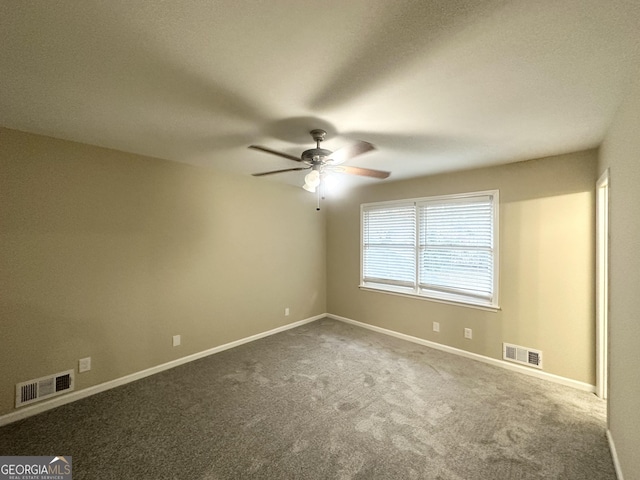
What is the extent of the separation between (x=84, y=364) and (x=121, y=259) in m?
Result: 1.03

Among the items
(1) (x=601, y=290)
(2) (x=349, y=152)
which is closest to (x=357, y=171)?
(2) (x=349, y=152)

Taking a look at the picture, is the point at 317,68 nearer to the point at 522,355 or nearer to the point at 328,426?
the point at 328,426

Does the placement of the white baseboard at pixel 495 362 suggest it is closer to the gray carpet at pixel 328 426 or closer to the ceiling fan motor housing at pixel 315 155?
the gray carpet at pixel 328 426

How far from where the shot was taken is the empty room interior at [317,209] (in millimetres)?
1226

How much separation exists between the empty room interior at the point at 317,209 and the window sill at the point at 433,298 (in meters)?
0.03

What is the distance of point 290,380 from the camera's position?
2.79m

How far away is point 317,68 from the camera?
1394 millimetres

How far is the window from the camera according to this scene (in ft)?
10.8

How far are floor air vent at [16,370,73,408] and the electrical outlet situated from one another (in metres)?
0.07

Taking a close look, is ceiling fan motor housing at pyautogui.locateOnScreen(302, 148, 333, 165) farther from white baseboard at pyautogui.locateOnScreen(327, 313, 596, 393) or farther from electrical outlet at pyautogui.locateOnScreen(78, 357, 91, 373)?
white baseboard at pyautogui.locateOnScreen(327, 313, 596, 393)

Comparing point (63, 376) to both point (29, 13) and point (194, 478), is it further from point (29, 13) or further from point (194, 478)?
point (29, 13)

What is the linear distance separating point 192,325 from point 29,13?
304cm

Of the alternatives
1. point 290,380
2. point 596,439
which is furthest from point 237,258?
point 596,439

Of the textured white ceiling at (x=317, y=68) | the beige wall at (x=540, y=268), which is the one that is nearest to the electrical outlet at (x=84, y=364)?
the textured white ceiling at (x=317, y=68)
